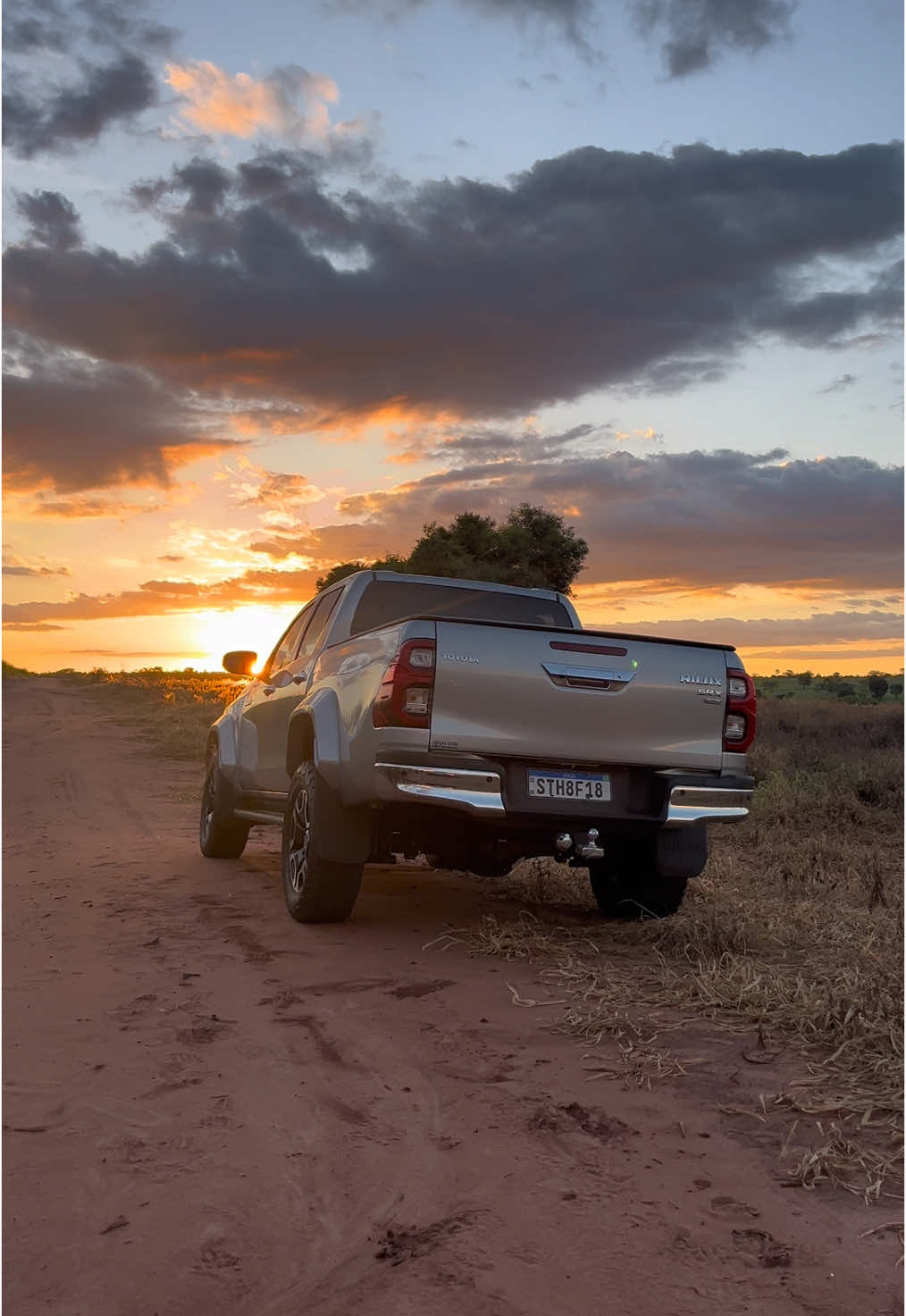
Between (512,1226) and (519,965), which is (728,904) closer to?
(519,965)

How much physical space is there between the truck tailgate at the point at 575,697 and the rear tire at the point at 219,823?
3.77m

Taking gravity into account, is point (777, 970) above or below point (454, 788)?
below

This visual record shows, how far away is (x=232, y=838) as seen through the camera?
9.26 m

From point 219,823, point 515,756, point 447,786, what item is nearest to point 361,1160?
point 447,786

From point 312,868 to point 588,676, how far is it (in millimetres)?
1941

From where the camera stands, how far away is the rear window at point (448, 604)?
302 inches

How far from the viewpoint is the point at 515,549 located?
2630 cm

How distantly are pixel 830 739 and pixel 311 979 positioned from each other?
16.1 m

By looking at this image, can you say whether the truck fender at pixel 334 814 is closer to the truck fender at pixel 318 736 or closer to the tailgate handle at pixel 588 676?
the truck fender at pixel 318 736

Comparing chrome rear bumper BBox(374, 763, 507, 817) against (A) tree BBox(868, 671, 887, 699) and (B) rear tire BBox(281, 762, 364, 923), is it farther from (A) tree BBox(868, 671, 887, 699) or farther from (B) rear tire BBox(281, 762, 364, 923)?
(A) tree BBox(868, 671, 887, 699)

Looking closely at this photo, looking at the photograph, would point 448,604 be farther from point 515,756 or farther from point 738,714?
point 738,714

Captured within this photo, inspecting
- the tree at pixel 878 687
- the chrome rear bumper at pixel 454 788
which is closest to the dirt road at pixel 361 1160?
the chrome rear bumper at pixel 454 788

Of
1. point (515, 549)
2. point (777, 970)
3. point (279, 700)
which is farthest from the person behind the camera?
point (515, 549)

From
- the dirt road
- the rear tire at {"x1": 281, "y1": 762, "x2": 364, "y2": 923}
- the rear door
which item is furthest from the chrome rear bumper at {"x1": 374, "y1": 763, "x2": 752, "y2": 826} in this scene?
the rear door
